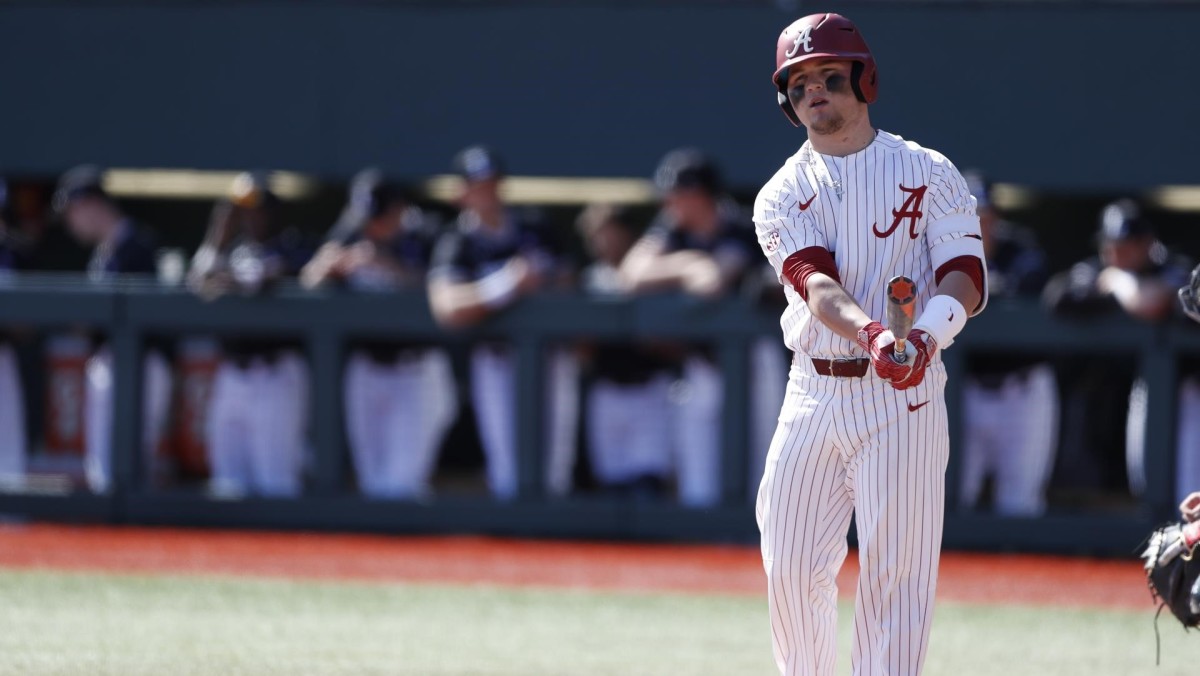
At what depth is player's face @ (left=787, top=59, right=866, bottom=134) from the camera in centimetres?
386

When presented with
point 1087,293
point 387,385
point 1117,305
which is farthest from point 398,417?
point 1117,305

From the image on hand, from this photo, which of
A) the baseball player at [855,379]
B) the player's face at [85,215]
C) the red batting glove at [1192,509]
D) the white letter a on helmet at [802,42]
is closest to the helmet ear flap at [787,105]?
the baseball player at [855,379]

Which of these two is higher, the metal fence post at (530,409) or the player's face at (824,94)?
the player's face at (824,94)

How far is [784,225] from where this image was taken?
3949 mm

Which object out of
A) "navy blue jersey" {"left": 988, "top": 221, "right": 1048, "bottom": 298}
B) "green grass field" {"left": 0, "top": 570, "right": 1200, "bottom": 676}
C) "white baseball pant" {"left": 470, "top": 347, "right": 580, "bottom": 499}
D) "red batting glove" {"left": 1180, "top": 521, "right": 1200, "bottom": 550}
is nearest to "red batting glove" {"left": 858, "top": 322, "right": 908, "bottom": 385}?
"red batting glove" {"left": 1180, "top": 521, "right": 1200, "bottom": 550}

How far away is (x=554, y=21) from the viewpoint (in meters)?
10.7

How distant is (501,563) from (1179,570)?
4.21 m

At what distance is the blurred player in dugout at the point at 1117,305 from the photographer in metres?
7.84

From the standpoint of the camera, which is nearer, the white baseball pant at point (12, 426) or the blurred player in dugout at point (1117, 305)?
the blurred player in dugout at point (1117, 305)

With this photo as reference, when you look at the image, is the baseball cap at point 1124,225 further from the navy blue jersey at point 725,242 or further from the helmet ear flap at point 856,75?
the helmet ear flap at point 856,75

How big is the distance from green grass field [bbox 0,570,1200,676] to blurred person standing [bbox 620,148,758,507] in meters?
1.49

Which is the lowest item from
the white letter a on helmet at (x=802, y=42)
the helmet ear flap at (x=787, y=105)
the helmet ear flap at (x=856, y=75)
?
the helmet ear flap at (x=787, y=105)

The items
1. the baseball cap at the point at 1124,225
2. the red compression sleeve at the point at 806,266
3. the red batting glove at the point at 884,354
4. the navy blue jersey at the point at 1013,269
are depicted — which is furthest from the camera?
the navy blue jersey at the point at 1013,269

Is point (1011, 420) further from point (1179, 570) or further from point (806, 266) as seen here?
point (806, 266)
